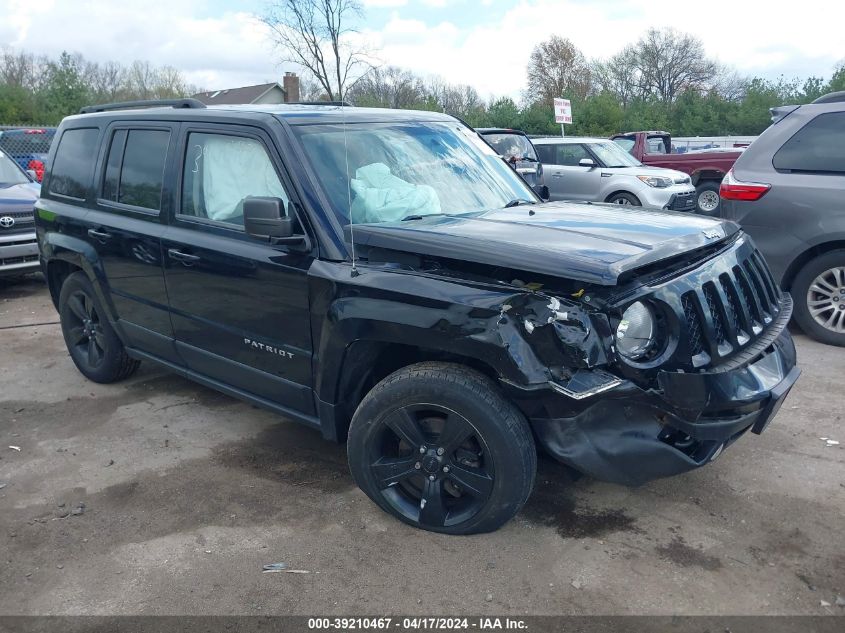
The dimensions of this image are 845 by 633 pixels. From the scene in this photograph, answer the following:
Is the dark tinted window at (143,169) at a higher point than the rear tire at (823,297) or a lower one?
higher

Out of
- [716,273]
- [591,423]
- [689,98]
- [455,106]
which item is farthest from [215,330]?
[455,106]

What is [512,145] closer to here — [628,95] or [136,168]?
[136,168]

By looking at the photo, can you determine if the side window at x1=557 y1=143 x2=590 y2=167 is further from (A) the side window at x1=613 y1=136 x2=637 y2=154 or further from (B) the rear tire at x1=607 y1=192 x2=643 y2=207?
(A) the side window at x1=613 y1=136 x2=637 y2=154

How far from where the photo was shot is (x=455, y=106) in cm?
4619

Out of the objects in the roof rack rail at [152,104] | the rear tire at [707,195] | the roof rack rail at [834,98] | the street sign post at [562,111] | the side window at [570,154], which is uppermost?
the street sign post at [562,111]

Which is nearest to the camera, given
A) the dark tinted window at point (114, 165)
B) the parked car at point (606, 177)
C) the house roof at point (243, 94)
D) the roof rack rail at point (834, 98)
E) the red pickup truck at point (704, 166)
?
the dark tinted window at point (114, 165)

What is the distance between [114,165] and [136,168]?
29 cm

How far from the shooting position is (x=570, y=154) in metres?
13.7

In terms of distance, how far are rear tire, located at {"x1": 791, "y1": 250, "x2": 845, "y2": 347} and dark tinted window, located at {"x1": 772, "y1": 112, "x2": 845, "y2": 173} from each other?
29.1 inches

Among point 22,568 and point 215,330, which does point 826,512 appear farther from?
point 22,568

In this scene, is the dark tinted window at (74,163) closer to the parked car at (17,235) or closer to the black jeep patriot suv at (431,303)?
the black jeep patriot suv at (431,303)

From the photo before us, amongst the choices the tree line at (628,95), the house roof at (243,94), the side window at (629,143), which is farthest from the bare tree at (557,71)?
the side window at (629,143)

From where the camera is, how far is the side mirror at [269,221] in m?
3.20

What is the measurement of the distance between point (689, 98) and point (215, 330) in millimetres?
33726
